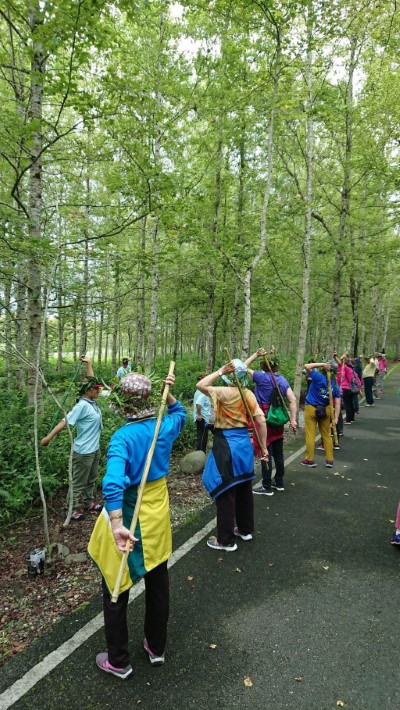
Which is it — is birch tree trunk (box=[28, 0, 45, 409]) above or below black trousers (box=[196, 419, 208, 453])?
above

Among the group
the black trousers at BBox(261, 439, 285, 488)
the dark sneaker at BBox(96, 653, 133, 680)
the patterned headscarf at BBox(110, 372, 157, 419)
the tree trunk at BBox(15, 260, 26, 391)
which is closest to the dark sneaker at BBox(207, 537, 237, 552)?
the dark sneaker at BBox(96, 653, 133, 680)

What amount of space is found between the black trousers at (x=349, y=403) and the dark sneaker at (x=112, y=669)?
1009cm

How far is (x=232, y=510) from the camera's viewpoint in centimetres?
434

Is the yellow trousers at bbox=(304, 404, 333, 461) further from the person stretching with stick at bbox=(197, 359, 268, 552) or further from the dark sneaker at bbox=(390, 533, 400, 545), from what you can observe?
the person stretching with stick at bbox=(197, 359, 268, 552)

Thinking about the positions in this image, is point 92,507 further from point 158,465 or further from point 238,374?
point 158,465

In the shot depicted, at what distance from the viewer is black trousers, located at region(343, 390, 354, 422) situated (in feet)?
37.4

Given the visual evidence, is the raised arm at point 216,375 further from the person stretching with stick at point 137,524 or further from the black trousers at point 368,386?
the black trousers at point 368,386

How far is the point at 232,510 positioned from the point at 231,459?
24.9 inches

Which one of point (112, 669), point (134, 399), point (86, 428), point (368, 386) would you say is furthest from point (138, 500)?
point (368, 386)

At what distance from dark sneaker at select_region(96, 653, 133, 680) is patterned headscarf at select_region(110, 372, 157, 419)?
6.06ft

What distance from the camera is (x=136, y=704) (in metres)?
2.45

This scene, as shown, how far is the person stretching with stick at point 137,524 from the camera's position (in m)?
2.48

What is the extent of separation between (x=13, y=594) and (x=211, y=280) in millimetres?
11909

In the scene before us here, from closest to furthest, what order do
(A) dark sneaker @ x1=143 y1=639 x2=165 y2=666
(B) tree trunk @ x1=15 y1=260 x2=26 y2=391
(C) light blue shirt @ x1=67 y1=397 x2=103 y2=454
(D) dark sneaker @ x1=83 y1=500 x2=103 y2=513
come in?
(A) dark sneaker @ x1=143 y1=639 x2=165 y2=666 < (C) light blue shirt @ x1=67 y1=397 x2=103 y2=454 < (D) dark sneaker @ x1=83 y1=500 x2=103 y2=513 < (B) tree trunk @ x1=15 y1=260 x2=26 y2=391
